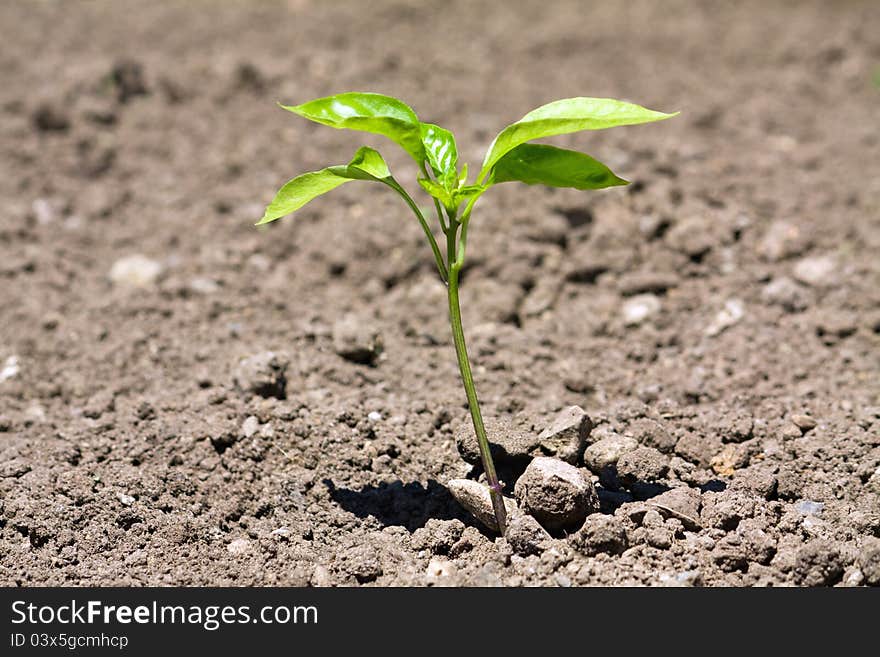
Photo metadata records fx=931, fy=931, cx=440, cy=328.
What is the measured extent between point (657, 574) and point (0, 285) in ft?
9.48

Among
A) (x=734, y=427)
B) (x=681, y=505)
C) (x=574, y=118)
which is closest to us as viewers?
(x=574, y=118)

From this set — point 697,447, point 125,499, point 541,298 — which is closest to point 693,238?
point 541,298

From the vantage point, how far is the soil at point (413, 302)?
95.0 inches

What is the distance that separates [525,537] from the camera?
2301mm

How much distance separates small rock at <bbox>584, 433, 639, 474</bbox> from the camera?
2.52 meters

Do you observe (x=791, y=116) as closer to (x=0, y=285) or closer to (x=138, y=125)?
(x=138, y=125)

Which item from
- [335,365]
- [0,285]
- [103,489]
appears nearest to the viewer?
[103,489]

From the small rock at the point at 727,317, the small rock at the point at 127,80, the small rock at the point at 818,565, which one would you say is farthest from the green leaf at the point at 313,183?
the small rock at the point at 127,80

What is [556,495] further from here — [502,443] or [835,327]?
[835,327]

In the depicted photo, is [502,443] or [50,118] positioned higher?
[50,118]

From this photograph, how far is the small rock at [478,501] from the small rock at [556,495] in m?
0.05

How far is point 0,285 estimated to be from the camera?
3.79 metres

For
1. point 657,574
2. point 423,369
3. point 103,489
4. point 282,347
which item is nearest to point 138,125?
point 282,347

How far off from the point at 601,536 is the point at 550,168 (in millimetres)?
904
